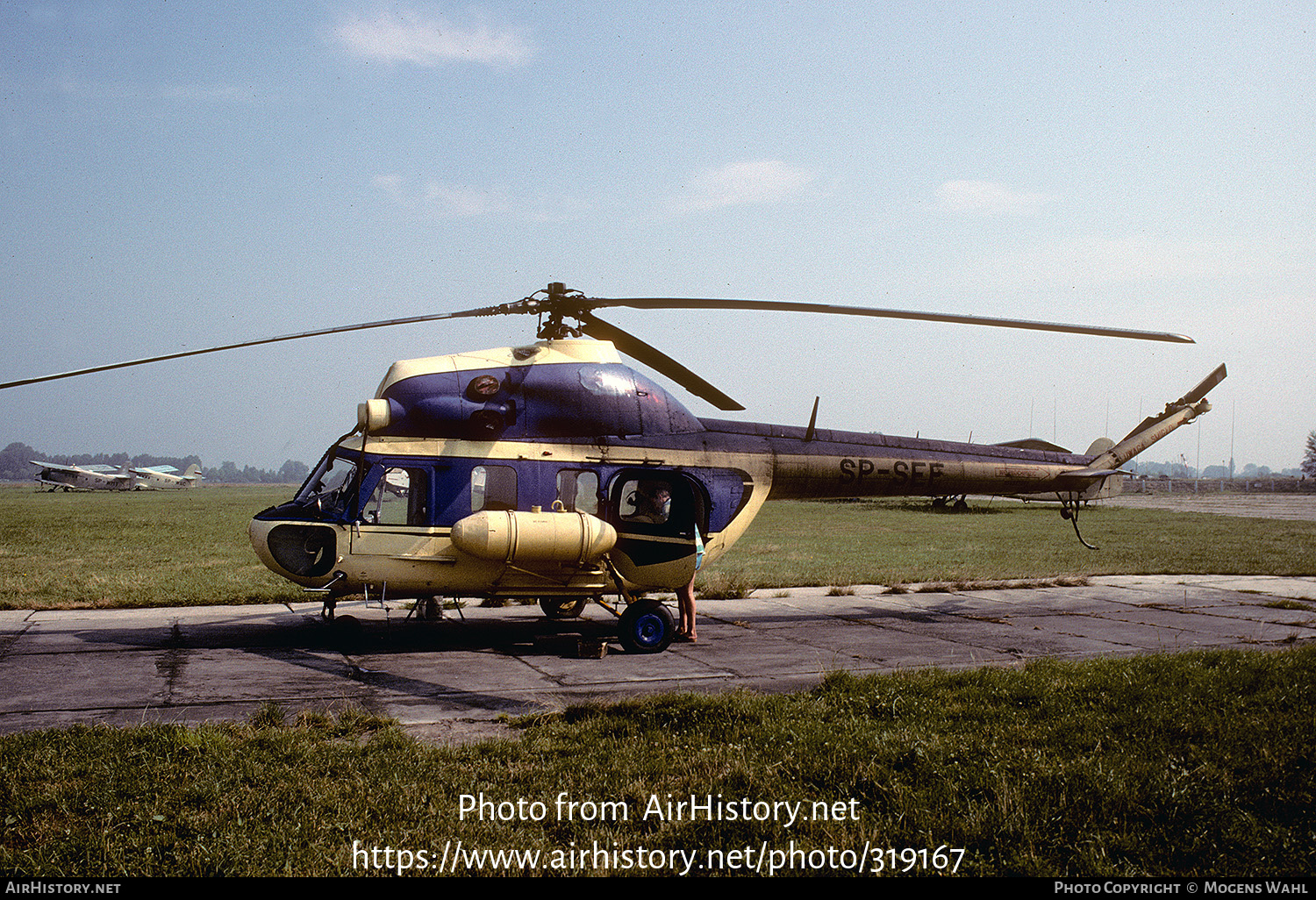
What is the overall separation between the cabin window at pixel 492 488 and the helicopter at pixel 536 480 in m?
0.02

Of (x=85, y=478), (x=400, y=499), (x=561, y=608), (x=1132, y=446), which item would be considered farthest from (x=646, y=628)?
(x=85, y=478)

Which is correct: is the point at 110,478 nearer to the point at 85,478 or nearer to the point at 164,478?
the point at 85,478

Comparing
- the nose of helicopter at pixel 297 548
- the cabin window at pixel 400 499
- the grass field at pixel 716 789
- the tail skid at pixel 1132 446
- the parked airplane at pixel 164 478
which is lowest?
the parked airplane at pixel 164 478

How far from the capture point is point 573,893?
3801 mm

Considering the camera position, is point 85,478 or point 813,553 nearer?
point 813,553

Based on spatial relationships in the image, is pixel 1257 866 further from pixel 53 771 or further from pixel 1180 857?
pixel 53 771

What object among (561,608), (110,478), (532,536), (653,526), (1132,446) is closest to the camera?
(532,536)

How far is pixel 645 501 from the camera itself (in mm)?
11062

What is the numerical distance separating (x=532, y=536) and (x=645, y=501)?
6.01ft

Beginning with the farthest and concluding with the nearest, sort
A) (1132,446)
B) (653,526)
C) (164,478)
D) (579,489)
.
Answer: (164,478), (1132,446), (653,526), (579,489)

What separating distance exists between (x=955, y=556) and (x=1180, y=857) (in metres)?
20.4

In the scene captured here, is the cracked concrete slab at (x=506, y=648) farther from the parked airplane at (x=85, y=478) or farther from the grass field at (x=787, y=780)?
the parked airplane at (x=85, y=478)

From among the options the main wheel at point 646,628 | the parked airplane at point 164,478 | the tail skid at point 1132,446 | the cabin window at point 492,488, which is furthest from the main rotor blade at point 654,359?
the parked airplane at point 164,478

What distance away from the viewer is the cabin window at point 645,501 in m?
11.0
